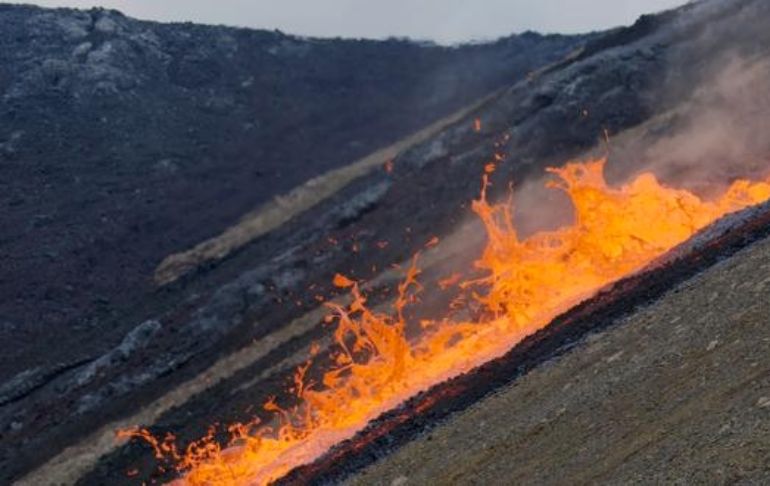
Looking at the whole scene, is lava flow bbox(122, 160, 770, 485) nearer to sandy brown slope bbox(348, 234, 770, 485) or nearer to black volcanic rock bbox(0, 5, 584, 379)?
sandy brown slope bbox(348, 234, 770, 485)

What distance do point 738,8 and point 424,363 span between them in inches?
1500

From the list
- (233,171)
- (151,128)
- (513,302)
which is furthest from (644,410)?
(151,128)

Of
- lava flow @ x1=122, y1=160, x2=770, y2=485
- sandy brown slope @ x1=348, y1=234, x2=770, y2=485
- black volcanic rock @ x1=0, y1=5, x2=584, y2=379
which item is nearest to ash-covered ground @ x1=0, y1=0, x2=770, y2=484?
black volcanic rock @ x1=0, y1=5, x2=584, y2=379

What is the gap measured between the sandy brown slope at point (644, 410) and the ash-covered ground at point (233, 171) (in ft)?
8.08

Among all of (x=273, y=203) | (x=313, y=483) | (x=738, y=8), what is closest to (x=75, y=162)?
(x=273, y=203)

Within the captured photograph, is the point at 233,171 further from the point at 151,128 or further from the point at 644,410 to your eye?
the point at 644,410

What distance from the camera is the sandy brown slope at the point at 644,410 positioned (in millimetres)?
13617

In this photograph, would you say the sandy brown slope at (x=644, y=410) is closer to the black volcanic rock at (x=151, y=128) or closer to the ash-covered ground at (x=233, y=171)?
the ash-covered ground at (x=233, y=171)

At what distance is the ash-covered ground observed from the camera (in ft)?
159

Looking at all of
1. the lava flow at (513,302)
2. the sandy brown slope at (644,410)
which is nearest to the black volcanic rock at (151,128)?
the lava flow at (513,302)

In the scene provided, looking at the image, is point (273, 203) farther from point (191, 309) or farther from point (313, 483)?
point (313, 483)

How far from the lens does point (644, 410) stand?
16.1 metres

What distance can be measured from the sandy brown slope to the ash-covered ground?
2.46 metres

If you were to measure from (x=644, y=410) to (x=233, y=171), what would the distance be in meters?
82.8
